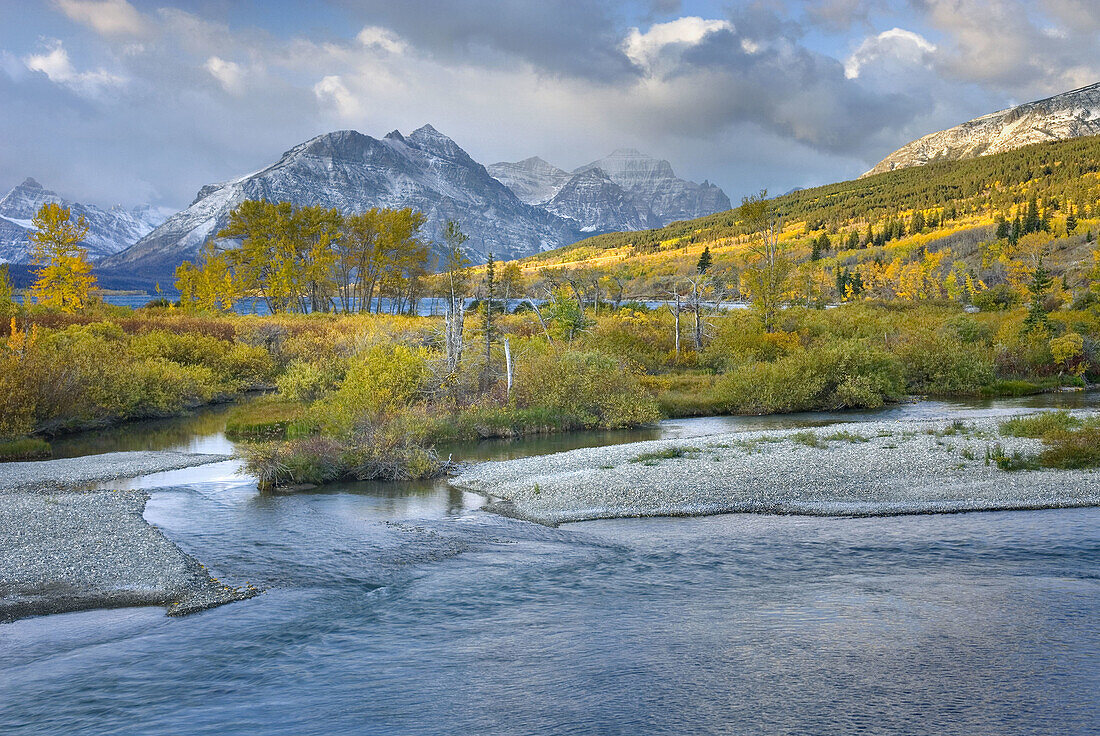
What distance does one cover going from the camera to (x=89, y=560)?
45.2 feet

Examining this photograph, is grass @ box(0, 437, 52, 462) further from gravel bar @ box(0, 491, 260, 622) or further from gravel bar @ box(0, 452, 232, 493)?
gravel bar @ box(0, 491, 260, 622)

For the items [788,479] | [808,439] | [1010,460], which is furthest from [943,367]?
[788,479]

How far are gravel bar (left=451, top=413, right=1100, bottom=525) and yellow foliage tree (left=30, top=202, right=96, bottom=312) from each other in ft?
195

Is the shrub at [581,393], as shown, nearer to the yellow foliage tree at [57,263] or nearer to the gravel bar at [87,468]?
the gravel bar at [87,468]

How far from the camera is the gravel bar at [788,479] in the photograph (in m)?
17.5

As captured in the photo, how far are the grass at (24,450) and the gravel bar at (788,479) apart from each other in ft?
55.4

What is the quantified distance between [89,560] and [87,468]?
1147 centimetres

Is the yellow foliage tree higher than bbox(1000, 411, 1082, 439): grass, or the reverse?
the yellow foliage tree

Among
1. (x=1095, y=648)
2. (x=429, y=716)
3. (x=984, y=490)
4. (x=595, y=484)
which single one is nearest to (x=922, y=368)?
(x=984, y=490)

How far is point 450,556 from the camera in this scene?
14.6 metres

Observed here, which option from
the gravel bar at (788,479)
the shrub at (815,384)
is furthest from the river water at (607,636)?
the shrub at (815,384)

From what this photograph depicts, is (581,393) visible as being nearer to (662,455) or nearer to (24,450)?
(662,455)

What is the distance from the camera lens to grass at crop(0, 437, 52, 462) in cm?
2614

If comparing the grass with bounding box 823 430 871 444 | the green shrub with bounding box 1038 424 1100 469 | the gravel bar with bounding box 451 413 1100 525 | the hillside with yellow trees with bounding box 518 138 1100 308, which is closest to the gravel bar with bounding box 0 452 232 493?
the gravel bar with bounding box 451 413 1100 525
